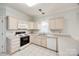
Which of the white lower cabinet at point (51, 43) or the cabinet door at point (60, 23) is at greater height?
the cabinet door at point (60, 23)

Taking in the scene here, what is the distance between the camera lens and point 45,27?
4.68 meters

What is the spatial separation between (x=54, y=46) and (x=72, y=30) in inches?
45.8

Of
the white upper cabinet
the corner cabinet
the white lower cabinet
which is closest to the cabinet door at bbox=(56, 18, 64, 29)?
the corner cabinet

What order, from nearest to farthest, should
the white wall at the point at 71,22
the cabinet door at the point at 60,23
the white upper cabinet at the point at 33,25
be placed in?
1. the white wall at the point at 71,22
2. the cabinet door at the point at 60,23
3. the white upper cabinet at the point at 33,25

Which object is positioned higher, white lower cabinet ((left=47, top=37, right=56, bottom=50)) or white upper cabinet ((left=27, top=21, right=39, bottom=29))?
white upper cabinet ((left=27, top=21, right=39, bottom=29))

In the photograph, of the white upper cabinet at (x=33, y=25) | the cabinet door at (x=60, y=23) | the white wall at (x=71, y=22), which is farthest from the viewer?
the white upper cabinet at (x=33, y=25)

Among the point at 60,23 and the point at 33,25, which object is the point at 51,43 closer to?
the point at 60,23

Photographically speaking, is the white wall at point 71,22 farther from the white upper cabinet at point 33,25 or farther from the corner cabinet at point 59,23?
the white upper cabinet at point 33,25

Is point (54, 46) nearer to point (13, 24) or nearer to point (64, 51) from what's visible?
point (64, 51)

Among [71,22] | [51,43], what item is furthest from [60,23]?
[51,43]

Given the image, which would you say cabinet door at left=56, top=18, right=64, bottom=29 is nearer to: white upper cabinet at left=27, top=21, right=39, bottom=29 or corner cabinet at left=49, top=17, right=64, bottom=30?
corner cabinet at left=49, top=17, right=64, bottom=30

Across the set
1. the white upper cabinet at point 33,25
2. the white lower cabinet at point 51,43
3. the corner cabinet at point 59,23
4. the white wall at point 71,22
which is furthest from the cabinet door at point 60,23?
the white upper cabinet at point 33,25

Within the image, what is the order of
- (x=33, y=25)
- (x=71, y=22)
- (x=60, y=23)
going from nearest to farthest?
(x=71, y=22), (x=60, y=23), (x=33, y=25)

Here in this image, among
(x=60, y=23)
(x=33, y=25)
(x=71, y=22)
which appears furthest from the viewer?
(x=33, y=25)
